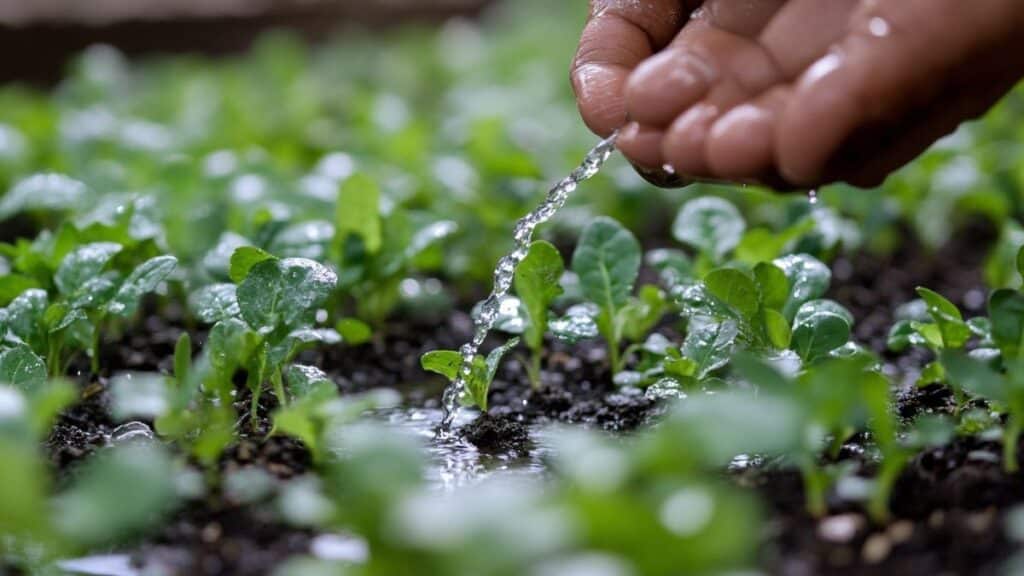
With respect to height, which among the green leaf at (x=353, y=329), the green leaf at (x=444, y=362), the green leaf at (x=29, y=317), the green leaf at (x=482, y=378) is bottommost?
the green leaf at (x=482, y=378)

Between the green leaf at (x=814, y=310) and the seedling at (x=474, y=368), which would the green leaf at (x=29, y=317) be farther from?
the green leaf at (x=814, y=310)

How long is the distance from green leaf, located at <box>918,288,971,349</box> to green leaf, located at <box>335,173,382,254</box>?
3.19ft

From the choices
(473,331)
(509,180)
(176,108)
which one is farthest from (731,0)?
(176,108)

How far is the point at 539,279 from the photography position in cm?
190

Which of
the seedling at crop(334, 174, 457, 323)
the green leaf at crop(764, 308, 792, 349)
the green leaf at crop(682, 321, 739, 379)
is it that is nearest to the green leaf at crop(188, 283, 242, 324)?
the seedling at crop(334, 174, 457, 323)

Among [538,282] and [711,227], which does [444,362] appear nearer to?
[538,282]

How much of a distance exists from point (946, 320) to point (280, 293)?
901 millimetres

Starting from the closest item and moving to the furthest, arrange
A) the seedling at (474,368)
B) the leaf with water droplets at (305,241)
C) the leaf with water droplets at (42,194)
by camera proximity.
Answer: the seedling at (474,368)
the leaf with water droplets at (305,241)
the leaf with water droplets at (42,194)

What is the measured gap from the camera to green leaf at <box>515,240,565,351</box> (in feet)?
6.17

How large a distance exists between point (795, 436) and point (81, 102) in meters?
3.66

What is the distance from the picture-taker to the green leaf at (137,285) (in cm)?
181

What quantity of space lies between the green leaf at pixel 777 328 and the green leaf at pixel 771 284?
5cm

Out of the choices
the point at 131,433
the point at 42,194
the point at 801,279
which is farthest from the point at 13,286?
the point at 801,279

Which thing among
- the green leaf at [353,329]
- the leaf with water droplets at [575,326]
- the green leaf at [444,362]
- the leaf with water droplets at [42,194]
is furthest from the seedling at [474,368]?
the leaf with water droplets at [42,194]
